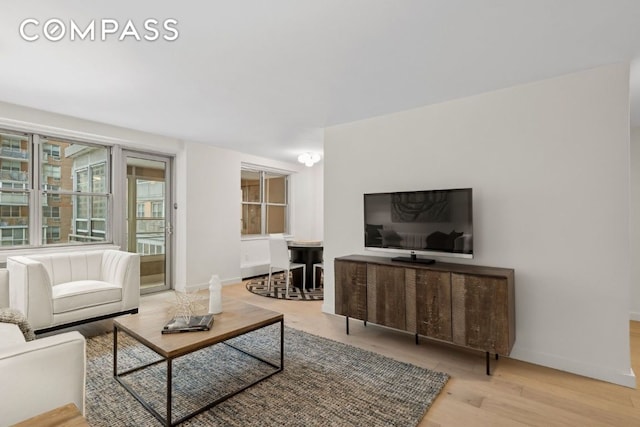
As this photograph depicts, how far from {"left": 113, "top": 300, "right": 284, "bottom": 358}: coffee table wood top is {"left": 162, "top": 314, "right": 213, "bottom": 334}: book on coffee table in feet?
0.09

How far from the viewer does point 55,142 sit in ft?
12.7

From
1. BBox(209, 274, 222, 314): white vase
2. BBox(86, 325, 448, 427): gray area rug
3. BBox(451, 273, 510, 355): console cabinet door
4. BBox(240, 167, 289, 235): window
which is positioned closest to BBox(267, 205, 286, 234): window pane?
BBox(240, 167, 289, 235): window

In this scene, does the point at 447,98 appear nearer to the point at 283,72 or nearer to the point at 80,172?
the point at 283,72

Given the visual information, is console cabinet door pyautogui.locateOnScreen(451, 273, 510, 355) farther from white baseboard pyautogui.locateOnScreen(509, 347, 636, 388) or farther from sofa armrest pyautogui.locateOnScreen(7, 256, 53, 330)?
sofa armrest pyautogui.locateOnScreen(7, 256, 53, 330)

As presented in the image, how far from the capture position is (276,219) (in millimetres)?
6980

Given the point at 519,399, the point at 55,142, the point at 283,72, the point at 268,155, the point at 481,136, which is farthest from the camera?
the point at 268,155

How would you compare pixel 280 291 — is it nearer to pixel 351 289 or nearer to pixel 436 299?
pixel 351 289

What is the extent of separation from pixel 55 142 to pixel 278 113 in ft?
8.99

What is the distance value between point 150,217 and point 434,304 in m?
4.15

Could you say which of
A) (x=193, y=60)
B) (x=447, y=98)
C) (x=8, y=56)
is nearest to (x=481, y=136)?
(x=447, y=98)

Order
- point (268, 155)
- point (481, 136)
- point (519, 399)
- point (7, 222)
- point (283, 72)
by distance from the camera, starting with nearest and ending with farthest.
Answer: point (519, 399), point (283, 72), point (481, 136), point (7, 222), point (268, 155)

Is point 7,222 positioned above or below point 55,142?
below

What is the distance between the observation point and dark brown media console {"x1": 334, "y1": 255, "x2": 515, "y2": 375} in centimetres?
242

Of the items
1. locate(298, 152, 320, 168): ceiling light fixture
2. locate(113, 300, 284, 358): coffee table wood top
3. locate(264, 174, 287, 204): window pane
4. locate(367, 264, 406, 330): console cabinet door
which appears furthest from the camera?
locate(264, 174, 287, 204): window pane
